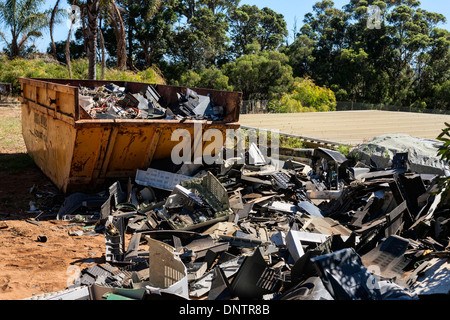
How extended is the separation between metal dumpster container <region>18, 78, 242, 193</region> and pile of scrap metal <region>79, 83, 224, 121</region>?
32 centimetres

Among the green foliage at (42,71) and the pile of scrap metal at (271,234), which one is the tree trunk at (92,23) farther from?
the pile of scrap metal at (271,234)

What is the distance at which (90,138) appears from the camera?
230 inches

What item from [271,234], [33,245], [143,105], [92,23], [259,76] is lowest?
[33,245]

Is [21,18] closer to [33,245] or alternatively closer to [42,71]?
[42,71]

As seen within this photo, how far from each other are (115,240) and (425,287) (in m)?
3.24

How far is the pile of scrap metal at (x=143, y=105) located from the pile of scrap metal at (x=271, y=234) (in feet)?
3.11

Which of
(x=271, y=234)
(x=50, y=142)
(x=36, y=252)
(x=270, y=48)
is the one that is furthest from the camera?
(x=270, y=48)

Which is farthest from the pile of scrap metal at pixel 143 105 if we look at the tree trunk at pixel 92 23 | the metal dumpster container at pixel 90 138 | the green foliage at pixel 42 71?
the green foliage at pixel 42 71

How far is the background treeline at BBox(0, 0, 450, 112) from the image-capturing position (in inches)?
1240

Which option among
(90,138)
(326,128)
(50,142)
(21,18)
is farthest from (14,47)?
(90,138)

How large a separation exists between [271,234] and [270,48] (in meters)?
40.4

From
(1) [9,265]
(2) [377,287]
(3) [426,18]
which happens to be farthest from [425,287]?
(3) [426,18]

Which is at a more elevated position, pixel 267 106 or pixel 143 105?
pixel 143 105

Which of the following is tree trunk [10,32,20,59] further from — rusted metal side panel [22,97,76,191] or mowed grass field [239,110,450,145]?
rusted metal side panel [22,97,76,191]
